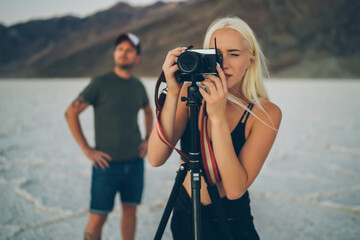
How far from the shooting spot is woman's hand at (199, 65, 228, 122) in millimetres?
1001

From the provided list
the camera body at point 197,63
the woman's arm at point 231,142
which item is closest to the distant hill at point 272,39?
the woman's arm at point 231,142

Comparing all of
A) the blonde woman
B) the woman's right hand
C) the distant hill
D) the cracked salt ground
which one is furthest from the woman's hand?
the distant hill

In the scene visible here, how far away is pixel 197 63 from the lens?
3.27 ft

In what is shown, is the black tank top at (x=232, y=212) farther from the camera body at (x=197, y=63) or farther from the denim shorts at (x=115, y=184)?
the denim shorts at (x=115, y=184)

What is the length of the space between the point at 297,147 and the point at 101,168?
5.23 meters

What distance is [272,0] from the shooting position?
61438 mm

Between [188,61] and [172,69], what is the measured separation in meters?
0.07

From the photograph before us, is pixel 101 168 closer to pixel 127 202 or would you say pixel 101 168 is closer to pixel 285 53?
pixel 127 202

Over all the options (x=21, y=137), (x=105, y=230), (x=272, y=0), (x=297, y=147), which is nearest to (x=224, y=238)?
(x=105, y=230)

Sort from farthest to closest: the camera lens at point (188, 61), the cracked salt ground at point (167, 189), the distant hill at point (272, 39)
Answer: the distant hill at point (272, 39)
the cracked salt ground at point (167, 189)
the camera lens at point (188, 61)

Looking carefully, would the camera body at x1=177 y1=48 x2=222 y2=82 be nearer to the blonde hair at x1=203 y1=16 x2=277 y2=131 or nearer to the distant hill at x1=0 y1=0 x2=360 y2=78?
the blonde hair at x1=203 y1=16 x2=277 y2=131

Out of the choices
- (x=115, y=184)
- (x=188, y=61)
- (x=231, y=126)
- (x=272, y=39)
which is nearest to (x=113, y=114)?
(x=115, y=184)

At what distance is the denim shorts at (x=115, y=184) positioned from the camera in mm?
2074

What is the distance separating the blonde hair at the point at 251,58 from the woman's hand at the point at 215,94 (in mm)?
176
